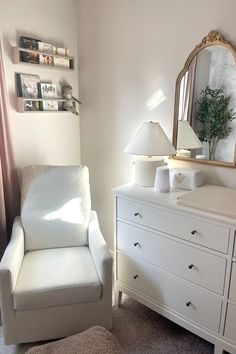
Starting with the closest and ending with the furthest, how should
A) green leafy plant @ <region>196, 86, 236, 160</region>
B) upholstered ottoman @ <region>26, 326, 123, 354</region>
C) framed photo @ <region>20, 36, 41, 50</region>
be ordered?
upholstered ottoman @ <region>26, 326, 123, 354</region>
green leafy plant @ <region>196, 86, 236, 160</region>
framed photo @ <region>20, 36, 41, 50</region>

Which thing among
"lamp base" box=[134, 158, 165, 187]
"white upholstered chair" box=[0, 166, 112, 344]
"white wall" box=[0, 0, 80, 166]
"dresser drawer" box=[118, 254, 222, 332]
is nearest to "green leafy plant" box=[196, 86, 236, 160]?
"lamp base" box=[134, 158, 165, 187]

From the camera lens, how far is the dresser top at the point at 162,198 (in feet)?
4.98

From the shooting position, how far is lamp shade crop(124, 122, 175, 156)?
75.3 inches

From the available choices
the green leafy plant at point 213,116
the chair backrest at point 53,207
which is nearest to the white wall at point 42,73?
the chair backrest at point 53,207

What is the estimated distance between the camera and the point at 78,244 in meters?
2.18

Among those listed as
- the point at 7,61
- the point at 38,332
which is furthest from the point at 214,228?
the point at 7,61

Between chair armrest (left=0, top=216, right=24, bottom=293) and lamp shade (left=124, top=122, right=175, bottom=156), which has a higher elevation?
lamp shade (left=124, top=122, right=175, bottom=156)

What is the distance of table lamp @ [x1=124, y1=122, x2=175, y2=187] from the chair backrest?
491mm

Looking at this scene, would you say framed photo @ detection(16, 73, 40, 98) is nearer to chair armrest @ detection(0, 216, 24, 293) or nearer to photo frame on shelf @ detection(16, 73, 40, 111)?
photo frame on shelf @ detection(16, 73, 40, 111)

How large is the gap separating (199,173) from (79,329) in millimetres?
1244

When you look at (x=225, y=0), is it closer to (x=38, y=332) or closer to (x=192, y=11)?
(x=192, y=11)

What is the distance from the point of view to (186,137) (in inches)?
81.3

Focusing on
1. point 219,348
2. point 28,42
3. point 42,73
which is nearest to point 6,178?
point 42,73

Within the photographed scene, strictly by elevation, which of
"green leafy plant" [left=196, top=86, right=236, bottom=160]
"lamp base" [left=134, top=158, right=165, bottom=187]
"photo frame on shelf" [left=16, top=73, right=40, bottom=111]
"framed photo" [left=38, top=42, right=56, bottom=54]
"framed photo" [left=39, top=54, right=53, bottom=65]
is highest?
"framed photo" [left=38, top=42, right=56, bottom=54]
